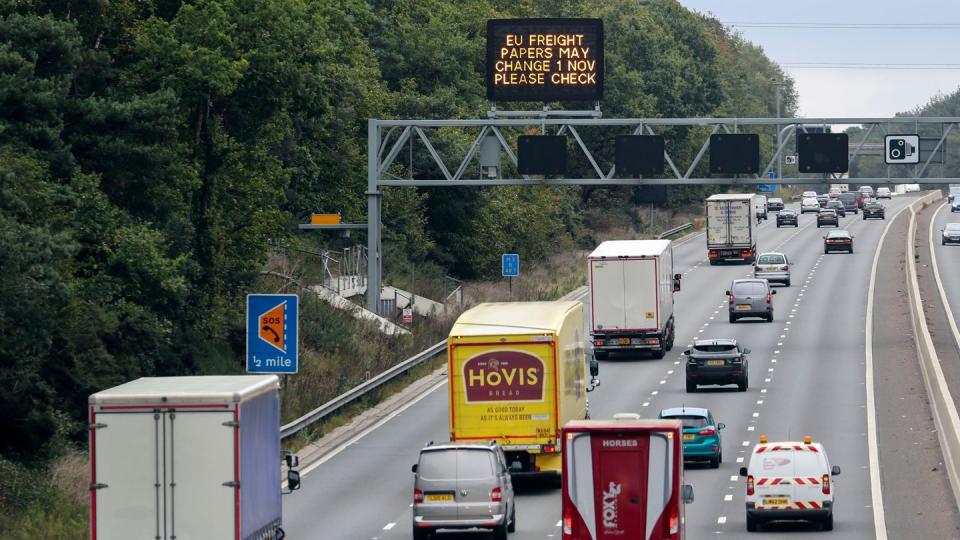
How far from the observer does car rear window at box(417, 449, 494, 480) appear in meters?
26.9

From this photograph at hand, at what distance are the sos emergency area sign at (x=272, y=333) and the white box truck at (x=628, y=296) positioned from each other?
24.6m

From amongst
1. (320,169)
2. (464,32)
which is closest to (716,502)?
(320,169)

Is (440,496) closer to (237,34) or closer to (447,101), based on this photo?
(237,34)

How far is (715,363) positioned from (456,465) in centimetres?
2257

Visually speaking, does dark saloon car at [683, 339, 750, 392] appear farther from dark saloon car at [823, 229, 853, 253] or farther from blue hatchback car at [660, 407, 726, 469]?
dark saloon car at [823, 229, 853, 253]

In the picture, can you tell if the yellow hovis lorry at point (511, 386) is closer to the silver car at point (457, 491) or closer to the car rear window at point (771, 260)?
the silver car at point (457, 491)

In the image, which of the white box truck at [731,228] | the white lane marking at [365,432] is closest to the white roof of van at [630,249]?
the white lane marking at [365,432]

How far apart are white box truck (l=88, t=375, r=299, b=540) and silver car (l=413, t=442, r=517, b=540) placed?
738cm

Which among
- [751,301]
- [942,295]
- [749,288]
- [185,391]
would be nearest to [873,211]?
[942,295]

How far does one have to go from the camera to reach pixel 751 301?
66.5m

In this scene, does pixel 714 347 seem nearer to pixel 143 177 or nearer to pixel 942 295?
pixel 143 177

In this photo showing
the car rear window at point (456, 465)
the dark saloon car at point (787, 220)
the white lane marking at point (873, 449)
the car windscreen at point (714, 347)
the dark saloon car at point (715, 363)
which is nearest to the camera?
the car rear window at point (456, 465)

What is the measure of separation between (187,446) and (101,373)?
70.5 feet

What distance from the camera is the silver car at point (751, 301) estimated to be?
66.6 metres
